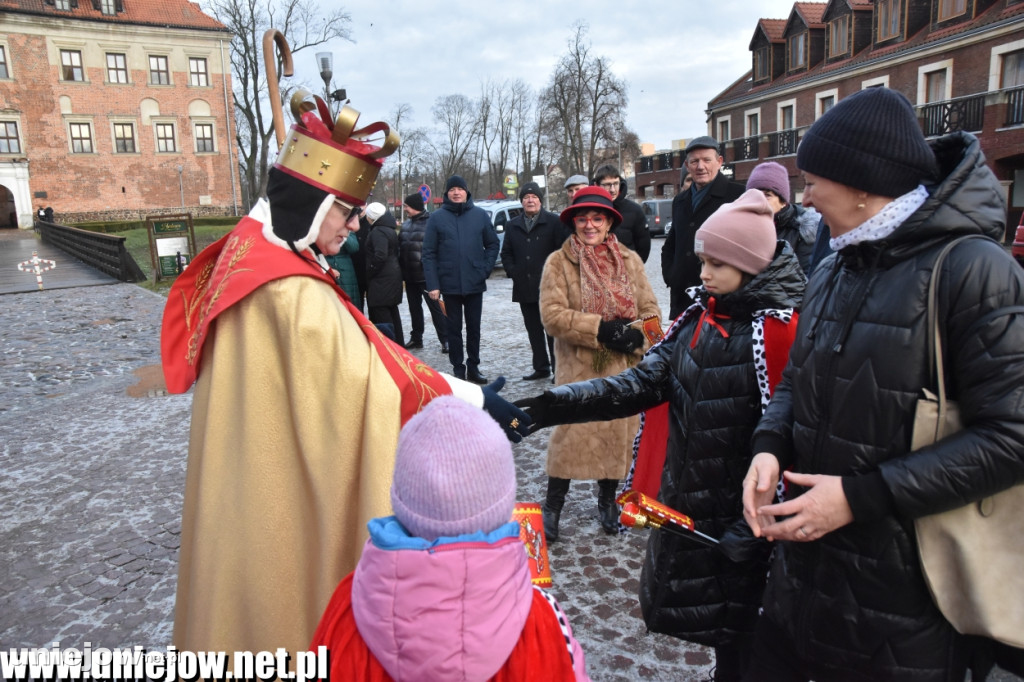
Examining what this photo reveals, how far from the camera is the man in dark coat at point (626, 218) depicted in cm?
717

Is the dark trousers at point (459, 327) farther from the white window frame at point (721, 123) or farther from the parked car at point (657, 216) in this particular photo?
the white window frame at point (721, 123)

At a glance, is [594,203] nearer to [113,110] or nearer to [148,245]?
[148,245]

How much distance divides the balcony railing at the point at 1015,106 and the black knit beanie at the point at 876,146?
24947 millimetres

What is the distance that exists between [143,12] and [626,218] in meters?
46.4

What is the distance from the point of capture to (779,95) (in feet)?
104

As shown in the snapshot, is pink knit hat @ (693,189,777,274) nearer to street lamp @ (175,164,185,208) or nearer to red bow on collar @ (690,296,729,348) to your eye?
red bow on collar @ (690,296,729,348)

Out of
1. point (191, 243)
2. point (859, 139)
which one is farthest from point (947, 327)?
point (191, 243)

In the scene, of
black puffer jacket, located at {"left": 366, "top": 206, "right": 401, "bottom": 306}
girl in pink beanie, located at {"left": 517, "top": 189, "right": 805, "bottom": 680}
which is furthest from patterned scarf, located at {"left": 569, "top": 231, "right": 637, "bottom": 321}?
black puffer jacket, located at {"left": 366, "top": 206, "right": 401, "bottom": 306}

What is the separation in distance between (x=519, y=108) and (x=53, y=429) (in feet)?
204

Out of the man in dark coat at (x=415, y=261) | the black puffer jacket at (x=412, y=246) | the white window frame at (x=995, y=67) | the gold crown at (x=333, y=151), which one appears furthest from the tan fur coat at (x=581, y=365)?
the white window frame at (x=995, y=67)

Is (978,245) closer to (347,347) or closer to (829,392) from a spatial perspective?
(829,392)

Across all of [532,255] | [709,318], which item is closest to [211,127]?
[532,255]

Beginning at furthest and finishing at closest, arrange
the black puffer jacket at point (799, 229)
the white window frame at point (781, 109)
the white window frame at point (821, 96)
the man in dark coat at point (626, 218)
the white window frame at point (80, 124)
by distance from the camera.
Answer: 1. the white window frame at point (80, 124)
2. the white window frame at point (781, 109)
3. the white window frame at point (821, 96)
4. the man in dark coat at point (626, 218)
5. the black puffer jacket at point (799, 229)

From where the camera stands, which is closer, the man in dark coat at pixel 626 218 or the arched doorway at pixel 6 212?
the man in dark coat at pixel 626 218
